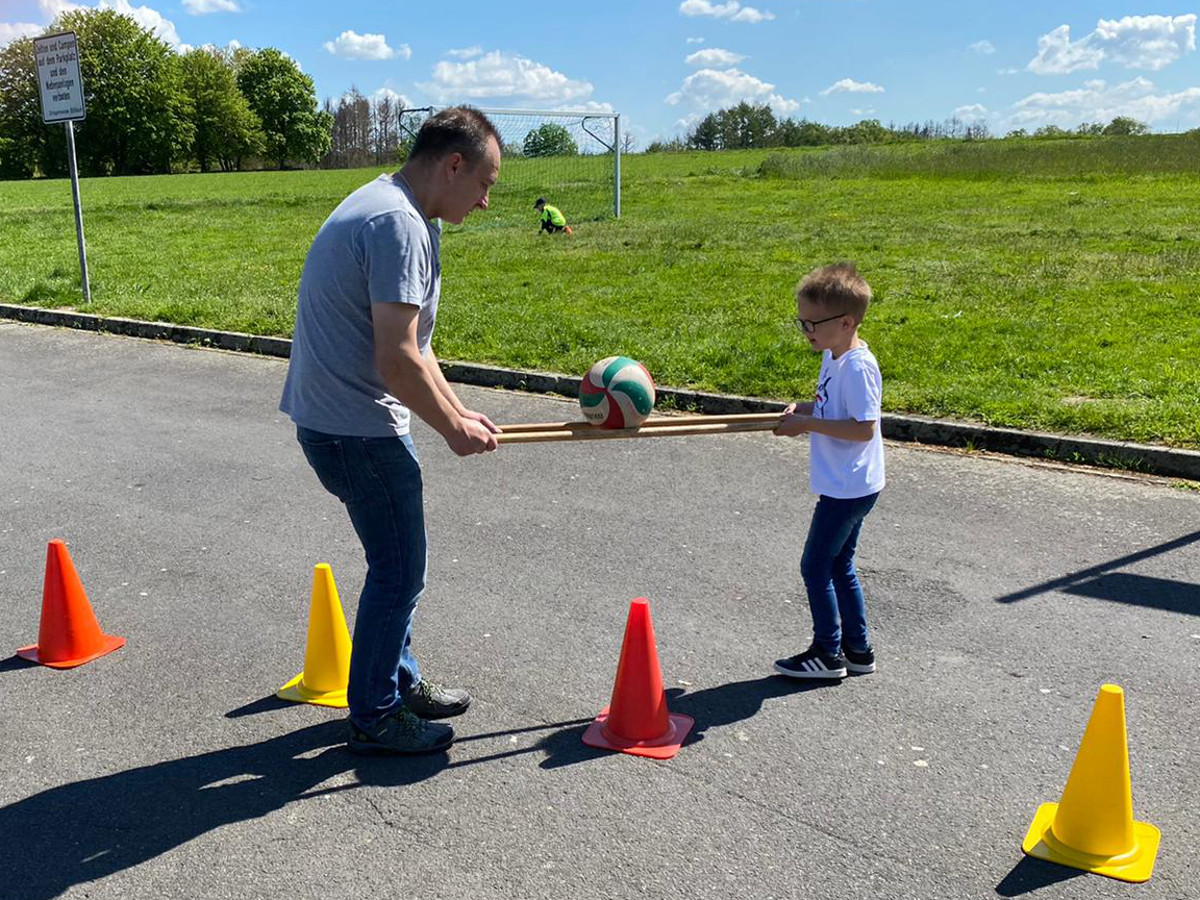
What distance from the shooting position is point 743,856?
10.1ft

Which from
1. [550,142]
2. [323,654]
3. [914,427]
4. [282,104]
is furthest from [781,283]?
[282,104]

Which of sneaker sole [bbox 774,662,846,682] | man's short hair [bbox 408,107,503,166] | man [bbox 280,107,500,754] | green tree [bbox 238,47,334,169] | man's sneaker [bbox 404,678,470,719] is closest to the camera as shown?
man [bbox 280,107,500,754]

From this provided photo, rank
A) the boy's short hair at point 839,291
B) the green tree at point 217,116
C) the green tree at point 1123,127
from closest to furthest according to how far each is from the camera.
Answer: the boy's short hair at point 839,291 → the green tree at point 1123,127 → the green tree at point 217,116

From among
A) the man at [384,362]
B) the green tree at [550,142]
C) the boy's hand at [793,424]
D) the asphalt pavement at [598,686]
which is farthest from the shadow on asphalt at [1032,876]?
the green tree at [550,142]

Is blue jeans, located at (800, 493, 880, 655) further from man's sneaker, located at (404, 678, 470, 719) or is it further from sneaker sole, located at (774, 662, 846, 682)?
man's sneaker, located at (404, 678, 470, 719)

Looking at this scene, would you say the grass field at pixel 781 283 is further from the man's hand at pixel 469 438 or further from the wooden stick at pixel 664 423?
the man's hand at pixel 469 438

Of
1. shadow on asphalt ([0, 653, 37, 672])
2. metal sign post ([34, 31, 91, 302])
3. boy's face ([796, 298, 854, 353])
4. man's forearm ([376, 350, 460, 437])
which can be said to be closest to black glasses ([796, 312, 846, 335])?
boy's face ([796, 298, 854, 353])

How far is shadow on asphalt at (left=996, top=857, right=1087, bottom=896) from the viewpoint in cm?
296

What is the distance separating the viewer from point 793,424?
388 cm

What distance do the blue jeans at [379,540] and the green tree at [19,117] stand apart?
98443 millimetres

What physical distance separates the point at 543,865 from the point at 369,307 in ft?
5.55

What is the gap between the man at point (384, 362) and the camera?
10.1 feet

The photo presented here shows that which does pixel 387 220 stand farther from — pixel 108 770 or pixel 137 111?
pixel 137 111

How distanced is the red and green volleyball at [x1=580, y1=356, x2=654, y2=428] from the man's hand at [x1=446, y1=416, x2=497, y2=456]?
2.33ft
